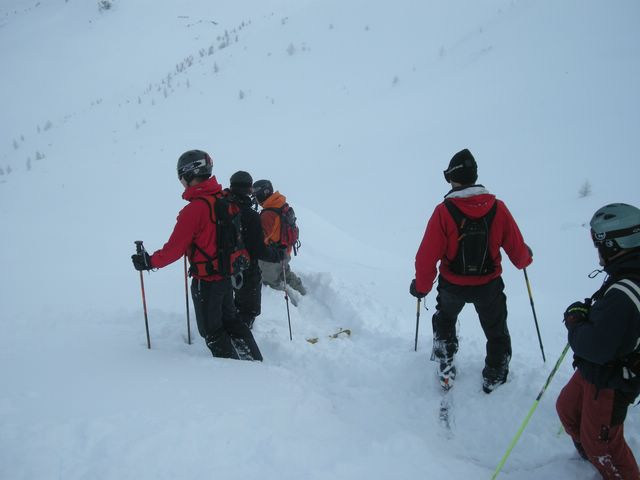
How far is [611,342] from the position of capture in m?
2.05

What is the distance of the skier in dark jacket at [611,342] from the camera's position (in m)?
2.03

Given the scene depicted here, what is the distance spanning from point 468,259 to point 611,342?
123 cm

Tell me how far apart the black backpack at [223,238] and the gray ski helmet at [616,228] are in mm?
2796

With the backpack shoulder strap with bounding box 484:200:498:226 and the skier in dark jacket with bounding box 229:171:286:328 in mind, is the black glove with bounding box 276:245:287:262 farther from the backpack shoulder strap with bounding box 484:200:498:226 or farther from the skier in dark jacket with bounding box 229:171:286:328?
the backpack shoulder strap with bounding box 484:200:498:226

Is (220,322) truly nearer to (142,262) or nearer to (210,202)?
(142,262)

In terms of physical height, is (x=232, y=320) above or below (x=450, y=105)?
below

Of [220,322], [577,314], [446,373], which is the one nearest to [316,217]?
[220,322]

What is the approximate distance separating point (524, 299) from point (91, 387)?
634 centimetres

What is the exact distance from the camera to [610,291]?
2.06 m

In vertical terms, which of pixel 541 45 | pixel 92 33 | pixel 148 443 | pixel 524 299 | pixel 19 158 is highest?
pixel 92 33

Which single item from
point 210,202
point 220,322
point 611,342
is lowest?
point 220,322

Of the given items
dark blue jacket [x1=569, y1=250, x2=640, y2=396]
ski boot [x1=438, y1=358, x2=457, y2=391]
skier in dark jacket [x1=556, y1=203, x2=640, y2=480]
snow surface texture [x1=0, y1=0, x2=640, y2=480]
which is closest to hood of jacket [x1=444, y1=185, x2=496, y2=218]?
skier in dark jacket [x1=556, y1=203, x2=640, y2=480]

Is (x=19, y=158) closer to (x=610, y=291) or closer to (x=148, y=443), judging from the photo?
(x=148, y=443)

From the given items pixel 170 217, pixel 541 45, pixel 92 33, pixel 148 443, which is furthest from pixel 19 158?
pixel 92 33
